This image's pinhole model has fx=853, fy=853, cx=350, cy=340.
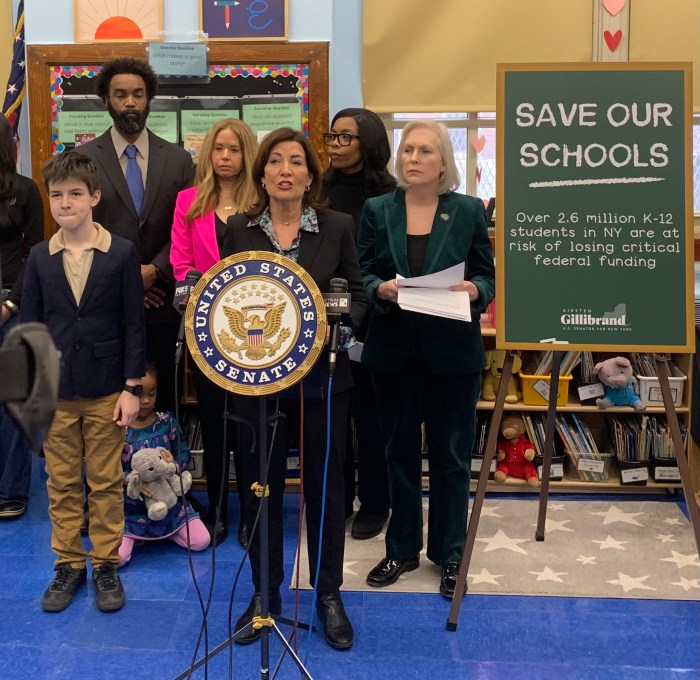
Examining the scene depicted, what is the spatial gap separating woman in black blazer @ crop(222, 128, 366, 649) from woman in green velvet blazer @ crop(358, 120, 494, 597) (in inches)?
9.5

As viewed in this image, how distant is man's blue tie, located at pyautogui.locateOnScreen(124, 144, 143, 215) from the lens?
10.4 feet

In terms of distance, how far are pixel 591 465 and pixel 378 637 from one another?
1567mm

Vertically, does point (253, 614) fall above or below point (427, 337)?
below

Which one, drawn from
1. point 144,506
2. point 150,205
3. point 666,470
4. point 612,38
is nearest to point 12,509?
point 144,506

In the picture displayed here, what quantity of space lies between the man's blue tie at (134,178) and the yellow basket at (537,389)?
1.80 m

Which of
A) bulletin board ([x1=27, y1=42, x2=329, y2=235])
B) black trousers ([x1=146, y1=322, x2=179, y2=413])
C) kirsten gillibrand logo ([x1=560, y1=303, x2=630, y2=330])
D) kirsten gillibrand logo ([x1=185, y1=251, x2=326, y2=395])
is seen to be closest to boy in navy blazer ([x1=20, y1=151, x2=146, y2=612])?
black trousers ([x1=146, y1=322, x2=179, y2=413])

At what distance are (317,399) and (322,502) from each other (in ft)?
0.94

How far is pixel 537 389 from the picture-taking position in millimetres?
3766

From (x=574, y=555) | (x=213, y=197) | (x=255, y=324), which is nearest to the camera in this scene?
(x=255, y=324)

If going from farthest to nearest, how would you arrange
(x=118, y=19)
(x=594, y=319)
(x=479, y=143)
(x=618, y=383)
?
1. (x=479, y=143)
2. (x=118, y=19)
3. (x=618, y=383)
4. (x=594, y=319)

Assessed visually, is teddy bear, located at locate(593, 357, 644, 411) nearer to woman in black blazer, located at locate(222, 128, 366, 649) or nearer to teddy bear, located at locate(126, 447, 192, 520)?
woman in black blazer, located at locate(222, 128, 366, 649)

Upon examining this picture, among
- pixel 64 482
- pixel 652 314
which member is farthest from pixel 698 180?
pixel 64 482

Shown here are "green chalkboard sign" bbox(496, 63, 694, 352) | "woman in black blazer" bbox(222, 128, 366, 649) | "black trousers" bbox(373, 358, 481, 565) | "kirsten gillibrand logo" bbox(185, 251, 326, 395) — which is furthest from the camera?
"black trousers" bbox(373, 358, 481, 565)

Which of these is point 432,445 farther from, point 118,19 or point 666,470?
point 118,19
